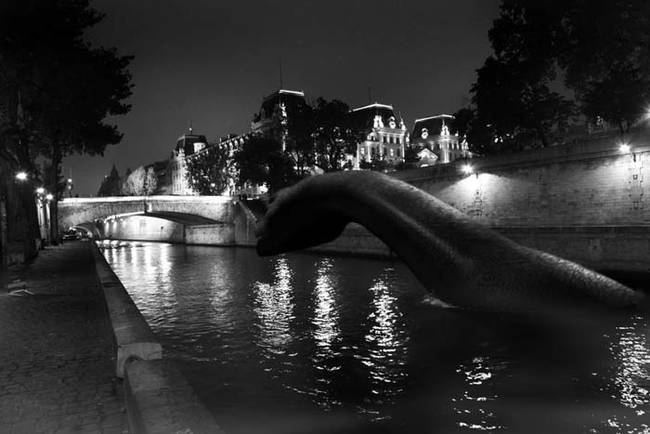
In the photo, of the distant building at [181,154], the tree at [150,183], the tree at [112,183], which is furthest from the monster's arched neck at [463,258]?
the tree at [112,183]

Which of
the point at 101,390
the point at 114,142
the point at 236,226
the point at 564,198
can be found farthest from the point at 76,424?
the point at 236,226

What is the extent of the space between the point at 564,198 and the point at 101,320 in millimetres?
25645

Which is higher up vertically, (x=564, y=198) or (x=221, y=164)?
(x=221, y=164)

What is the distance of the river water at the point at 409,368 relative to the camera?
639 centimetres

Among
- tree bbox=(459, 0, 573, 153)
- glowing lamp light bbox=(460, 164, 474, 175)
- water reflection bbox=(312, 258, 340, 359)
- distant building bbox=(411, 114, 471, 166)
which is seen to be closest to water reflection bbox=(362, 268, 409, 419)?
water reflection bbox=(312, 258, 340, 359)

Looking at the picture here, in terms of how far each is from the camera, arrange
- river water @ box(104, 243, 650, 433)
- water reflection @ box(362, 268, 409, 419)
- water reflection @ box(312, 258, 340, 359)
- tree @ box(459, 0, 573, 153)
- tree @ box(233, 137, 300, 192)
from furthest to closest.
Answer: tree @ box(233, 137, 300, 192), tree @ box(459, 0, 573, 153), water reflection @ box(312, 258, 340, 359), water reflection @ box(362, 268, 409, 419), river water @ box(104, 243, 650, 433)

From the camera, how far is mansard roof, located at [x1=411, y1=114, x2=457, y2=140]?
12676 cm

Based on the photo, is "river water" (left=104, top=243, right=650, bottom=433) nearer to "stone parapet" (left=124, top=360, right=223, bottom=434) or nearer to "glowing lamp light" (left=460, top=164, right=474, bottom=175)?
"stone parapet" (left=124, top=360, right=223, bottom=434)

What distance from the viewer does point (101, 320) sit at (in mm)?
9914

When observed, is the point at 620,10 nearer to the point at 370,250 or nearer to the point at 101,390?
the point at 370,250

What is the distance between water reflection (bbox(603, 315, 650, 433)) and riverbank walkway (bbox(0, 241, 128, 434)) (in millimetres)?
5625

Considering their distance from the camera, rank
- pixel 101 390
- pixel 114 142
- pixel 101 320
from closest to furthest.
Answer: pixel 101 390 < pixel 101 320 < pixel 114 142

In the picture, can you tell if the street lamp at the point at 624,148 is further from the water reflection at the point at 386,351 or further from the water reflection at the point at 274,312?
the water reflection at the point at 274,312

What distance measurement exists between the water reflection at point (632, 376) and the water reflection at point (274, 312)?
5722mm
